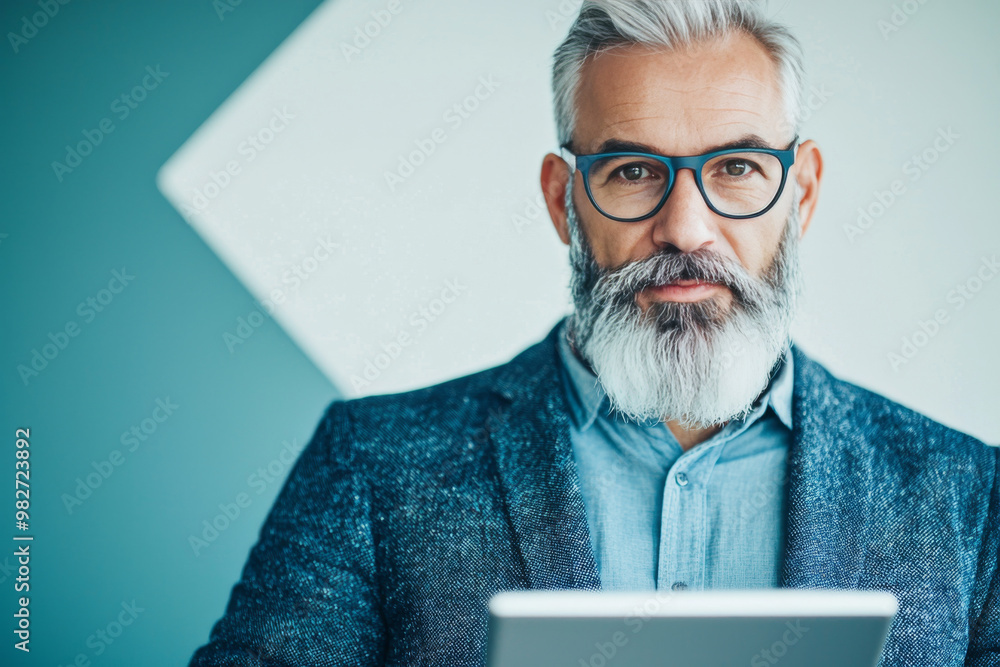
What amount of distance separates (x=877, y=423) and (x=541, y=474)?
2.53 ft

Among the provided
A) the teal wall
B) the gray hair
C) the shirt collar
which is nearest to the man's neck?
the shirt collar

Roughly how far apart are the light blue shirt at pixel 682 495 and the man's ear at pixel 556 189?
15.5 inches

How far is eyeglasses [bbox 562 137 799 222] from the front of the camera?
69.1 inches

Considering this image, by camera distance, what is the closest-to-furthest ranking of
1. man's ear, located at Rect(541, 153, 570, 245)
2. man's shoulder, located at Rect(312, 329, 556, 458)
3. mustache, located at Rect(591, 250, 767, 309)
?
1. mustache, located at Rect(591, 250, 767, 309)
2. man's shoulder, located at Rect(312, 329, 556, 458)
3. man's ear, located at Rect(541, 153, 570, 245)

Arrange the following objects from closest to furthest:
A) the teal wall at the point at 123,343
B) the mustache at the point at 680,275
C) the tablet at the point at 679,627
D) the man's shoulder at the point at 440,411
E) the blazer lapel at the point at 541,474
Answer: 1. the tablet at the point at 679,627
2. the blazer lapel at the point at 541,474
3. the mustache at the point at 680,275
4. the man's shoulder at the point at 440,411
5. the teal wall at the point at 123,343

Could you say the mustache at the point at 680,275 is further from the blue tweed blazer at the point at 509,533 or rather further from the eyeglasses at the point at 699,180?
the blue tweed blazer at the point at 509,533

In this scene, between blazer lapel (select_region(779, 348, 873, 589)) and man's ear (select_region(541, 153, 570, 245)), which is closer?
blazer lapel (select_region(779, 348, 873, 589))

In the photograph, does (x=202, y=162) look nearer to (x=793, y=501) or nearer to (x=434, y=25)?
(x=434, y=25)

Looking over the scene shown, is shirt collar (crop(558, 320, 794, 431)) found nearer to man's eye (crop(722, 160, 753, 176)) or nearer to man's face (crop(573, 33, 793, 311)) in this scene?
man's face (crop(573, 33, 793, 311))

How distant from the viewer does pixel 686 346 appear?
182 centimetres

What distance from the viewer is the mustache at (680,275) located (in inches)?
68.9

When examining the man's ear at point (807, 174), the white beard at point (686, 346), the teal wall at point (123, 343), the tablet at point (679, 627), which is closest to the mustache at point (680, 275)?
the white beard at point (686, 346)

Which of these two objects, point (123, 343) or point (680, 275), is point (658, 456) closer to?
point (680, 275)

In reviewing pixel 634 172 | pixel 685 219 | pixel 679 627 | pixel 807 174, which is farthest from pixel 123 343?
pixel 679 627
